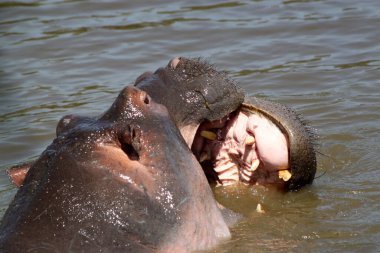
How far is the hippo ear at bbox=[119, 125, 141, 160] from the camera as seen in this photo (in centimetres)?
394

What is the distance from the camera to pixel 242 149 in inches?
203

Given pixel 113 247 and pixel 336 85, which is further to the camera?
pixel 336 85

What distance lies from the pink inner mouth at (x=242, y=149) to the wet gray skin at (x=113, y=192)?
90 centimetres

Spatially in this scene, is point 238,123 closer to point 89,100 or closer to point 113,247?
point 113,247

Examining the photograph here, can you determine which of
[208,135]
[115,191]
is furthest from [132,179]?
[208,135]

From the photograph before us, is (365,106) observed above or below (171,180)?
below

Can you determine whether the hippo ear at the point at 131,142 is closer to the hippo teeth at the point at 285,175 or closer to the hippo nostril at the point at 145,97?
the hippo nostril at the point at 145,97

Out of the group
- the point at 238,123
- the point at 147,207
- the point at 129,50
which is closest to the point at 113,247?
the point at 147,207

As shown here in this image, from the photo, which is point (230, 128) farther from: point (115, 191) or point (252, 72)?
point (252, 72)

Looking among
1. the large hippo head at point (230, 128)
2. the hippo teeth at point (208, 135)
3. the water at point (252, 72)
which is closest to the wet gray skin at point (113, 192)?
the large hippo head at point (230, 128)

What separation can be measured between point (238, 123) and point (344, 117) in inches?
90.0

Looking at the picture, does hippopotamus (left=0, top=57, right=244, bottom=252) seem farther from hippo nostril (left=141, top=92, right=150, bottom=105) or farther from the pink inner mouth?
the pink inner mouth

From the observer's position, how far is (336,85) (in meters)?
8.05

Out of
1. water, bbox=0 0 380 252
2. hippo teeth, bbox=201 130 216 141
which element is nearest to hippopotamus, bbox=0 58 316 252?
hippo teeth, bbox=201 130 216 141
